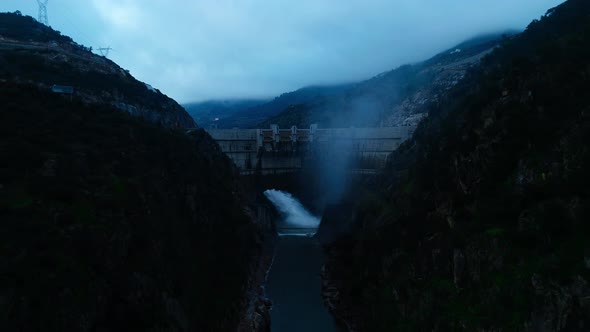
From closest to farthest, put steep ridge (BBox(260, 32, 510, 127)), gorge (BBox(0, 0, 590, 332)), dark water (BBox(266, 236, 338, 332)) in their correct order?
gorge (BBox(0, 0, 590, 332)) < dark water (BBox(266, 236, 338, 332)) < steep ridge (BBox(260, 32, 510, 127))

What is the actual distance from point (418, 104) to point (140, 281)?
67430 mm

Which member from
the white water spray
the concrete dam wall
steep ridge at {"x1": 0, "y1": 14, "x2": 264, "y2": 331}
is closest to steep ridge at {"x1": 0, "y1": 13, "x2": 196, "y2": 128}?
steep ridge at {"x1": 0, "y1": 14, "x2": 264, "y2": 331}

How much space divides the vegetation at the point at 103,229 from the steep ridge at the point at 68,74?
10182 mm

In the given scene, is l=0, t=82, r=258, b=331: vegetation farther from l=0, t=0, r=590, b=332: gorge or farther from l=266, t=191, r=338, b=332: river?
l=266, t=191, r=338, b=332: river

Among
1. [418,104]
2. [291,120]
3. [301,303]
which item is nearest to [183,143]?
[301,303]

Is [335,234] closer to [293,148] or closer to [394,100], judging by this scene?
[293,148]

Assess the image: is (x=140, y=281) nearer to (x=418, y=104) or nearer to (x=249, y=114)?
(x=418, y=104)

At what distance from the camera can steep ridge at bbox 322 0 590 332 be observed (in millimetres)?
14820

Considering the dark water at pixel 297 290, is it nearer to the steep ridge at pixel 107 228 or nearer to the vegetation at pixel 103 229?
the steep ridge at pixel 107 228

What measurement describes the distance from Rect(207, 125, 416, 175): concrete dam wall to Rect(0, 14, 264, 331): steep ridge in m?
19.8

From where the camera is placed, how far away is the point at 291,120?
11288cm

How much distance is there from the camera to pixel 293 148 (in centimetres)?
6253

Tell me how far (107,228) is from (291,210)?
4828 cm

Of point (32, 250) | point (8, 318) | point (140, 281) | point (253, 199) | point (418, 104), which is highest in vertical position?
point (418, 104)
